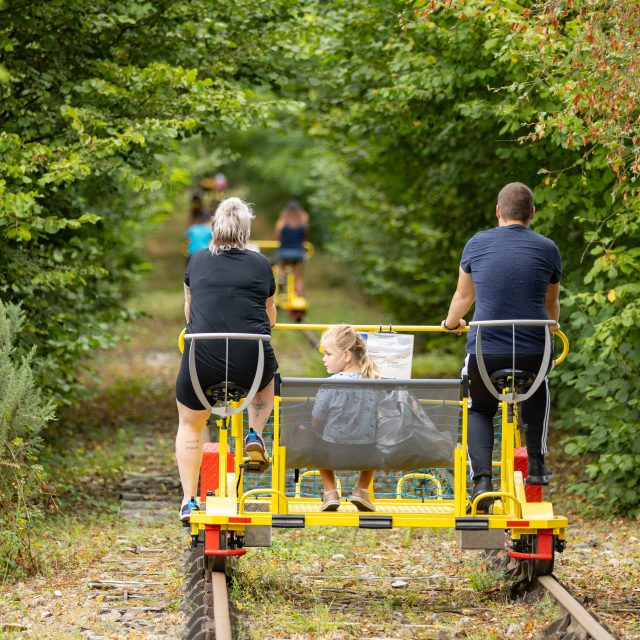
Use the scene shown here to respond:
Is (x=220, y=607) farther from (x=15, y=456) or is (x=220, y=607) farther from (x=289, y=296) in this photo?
(x=289, y=296)

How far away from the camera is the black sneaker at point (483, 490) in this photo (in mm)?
7184

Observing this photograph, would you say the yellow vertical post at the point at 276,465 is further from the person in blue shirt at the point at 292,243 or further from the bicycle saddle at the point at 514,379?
the person in blue shirt at the point at 292,243

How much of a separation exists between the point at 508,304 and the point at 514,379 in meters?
0.43

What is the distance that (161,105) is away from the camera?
439 inches

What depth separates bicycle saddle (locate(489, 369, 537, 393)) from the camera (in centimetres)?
696

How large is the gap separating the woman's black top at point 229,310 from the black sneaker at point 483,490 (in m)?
1.37

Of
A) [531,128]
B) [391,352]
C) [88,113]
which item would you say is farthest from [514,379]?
[88,113]

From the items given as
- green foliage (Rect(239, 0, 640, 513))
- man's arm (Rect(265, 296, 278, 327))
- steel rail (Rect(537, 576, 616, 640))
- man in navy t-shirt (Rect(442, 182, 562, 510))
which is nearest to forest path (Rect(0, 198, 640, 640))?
steel rail (Rect(537, 576, 616, 640))

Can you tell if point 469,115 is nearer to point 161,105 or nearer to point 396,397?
point 161,105

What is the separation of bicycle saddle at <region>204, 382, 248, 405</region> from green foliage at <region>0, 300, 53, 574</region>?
1.84m

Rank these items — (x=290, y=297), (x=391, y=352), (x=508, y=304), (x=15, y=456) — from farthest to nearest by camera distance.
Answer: (x=290, y=297), (x=15, y=456), (x=391, y=352), (x=508, y=304)

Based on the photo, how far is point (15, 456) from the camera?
28.2 ft

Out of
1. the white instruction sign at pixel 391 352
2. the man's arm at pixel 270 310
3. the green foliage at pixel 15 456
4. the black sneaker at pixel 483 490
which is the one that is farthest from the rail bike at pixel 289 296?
the black sneaker at pixel 483 490

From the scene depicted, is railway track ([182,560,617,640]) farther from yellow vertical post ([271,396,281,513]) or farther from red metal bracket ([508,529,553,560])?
yellow vertical post ([271,396,281,513])
